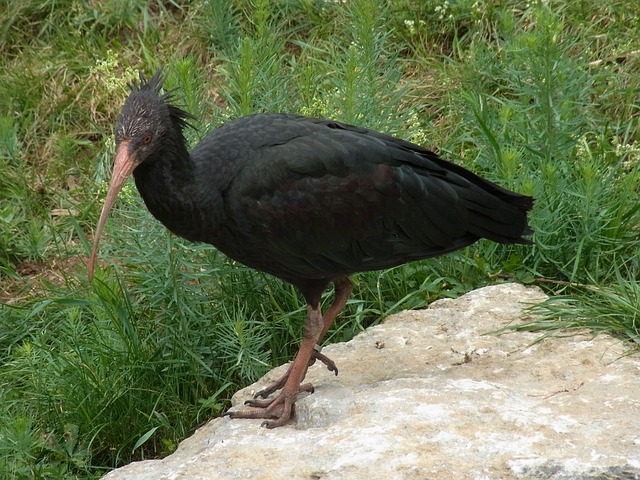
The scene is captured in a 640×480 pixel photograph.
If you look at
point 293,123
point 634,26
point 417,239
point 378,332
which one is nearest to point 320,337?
point 378,332

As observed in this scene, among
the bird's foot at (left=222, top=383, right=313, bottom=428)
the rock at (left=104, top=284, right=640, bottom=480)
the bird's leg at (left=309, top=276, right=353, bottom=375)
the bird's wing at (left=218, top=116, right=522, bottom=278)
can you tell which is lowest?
the bird's foot at (left=222, top=383, right=313, bottom=428)

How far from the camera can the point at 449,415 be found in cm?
414

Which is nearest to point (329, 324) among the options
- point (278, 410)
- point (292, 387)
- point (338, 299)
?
point (338, 299)

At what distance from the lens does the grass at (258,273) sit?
210 inches

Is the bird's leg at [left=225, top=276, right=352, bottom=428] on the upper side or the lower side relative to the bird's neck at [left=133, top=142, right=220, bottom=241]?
lower

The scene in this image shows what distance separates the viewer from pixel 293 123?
491 cm

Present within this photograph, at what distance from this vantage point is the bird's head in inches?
176

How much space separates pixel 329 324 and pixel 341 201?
27.6 inches

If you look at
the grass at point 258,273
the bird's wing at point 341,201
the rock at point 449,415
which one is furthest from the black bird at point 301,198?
the grass at point 258,273

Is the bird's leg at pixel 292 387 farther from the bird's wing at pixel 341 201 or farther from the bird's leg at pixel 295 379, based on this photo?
the bird's wing at pixel 341 201

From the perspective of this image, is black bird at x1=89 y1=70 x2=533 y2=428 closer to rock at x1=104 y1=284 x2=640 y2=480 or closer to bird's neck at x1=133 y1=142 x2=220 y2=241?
bird's neck at x1=133 y1=142 x2=220 y2=241

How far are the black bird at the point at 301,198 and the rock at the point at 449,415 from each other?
0.29m

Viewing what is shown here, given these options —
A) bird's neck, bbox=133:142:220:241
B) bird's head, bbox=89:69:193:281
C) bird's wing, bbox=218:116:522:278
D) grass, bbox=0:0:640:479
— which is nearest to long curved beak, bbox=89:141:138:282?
bird's head, bbox=89:69:193:281

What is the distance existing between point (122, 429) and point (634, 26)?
458 cm
